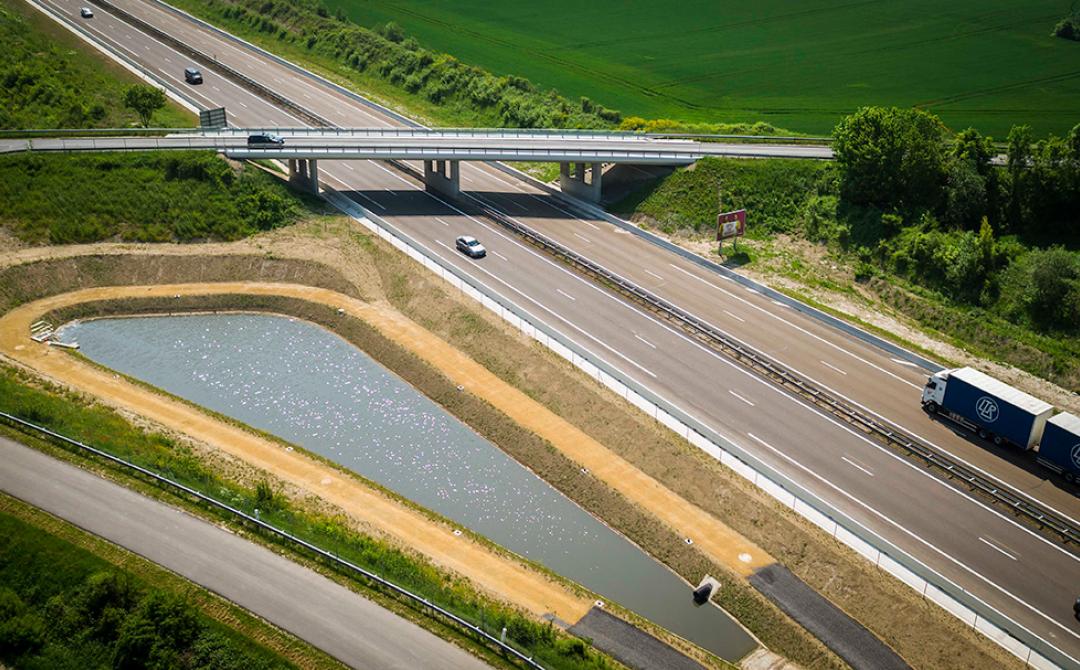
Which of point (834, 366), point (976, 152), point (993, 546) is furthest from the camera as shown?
point (976, 152)

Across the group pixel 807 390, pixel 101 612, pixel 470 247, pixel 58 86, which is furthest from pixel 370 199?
pixel 101 612

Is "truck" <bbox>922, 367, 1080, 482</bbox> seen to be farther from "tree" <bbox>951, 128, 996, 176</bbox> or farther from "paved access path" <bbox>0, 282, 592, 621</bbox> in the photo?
"tree" <bbox>951, 128, 996, 176</bbox>

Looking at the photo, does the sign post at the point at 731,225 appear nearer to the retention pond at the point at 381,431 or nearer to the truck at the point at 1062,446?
the retention pond at the point at 381,431

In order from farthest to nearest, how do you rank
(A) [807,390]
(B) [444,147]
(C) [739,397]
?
(B) [444,147]
(A) [807,390]
(C) [739,397]

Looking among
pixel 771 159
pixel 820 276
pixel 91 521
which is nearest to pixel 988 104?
pixel 771 159

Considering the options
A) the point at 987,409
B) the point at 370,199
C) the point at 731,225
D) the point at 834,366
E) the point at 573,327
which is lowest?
the point at 573,327

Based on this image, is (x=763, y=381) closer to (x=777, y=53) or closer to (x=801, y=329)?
(x=801, y=329)

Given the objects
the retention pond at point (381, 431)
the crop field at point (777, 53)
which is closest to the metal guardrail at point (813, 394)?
the retention pond at point (381, 431)
